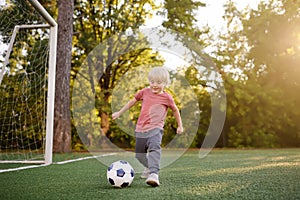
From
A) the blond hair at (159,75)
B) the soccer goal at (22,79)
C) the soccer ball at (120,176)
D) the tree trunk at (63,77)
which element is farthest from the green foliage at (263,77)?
the soccer ball at (120,176)

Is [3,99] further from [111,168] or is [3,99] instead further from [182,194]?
[182,194]

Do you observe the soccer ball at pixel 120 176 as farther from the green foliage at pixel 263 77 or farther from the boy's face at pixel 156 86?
the green foliage at pixel 263 77

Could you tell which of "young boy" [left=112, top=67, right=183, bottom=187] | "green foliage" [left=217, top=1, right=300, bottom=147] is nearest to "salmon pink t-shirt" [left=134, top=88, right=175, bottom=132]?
"young boy" [left=112, top=67, right=183, bottom=187]

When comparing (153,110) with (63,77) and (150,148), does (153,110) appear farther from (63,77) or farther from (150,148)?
(63,77)

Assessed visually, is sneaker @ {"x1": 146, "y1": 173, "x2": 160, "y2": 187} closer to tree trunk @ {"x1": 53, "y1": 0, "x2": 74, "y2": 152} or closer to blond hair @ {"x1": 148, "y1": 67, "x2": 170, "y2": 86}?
blond hair @ {"x1": 148, "y1": 67, "x2": 170, "y2": 86}

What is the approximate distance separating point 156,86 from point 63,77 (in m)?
5.57

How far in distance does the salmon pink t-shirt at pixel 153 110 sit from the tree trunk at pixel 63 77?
540cm

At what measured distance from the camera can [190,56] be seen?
42.4 ft

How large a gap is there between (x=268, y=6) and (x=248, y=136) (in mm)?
5179

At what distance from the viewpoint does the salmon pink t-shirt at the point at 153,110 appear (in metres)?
3.29

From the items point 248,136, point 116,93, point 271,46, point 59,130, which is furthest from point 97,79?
point 271,46

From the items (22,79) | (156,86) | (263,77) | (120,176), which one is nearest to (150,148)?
(120,176)

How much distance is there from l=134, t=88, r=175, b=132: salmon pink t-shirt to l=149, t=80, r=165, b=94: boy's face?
0.20ft

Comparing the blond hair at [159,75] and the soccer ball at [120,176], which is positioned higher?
the blond hair at [159,75]
